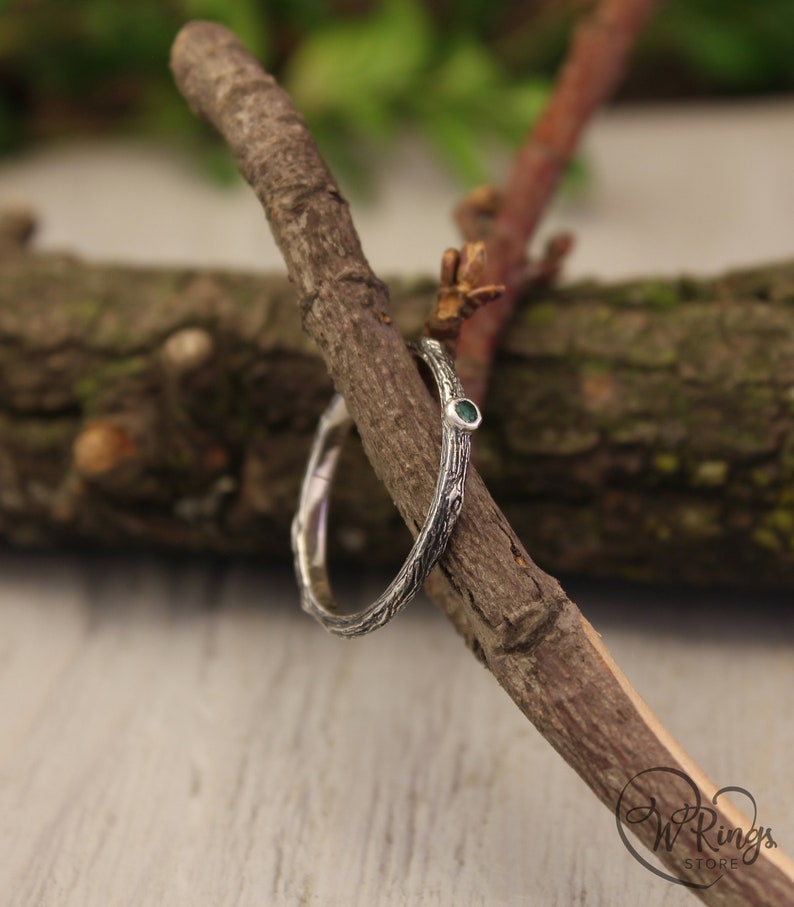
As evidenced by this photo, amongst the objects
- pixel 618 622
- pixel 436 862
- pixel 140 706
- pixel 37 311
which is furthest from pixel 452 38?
pixel 436 862

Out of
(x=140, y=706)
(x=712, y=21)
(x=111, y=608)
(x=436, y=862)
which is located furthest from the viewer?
(x=712, y=21)

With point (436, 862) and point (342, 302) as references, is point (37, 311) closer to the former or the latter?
point (342, 302)

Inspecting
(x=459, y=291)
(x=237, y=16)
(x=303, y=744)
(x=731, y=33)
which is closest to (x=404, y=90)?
(x=237, y=16)

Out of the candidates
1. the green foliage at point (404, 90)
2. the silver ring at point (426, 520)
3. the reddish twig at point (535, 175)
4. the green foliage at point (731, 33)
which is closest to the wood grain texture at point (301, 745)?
the silver ring at point (426, 520)

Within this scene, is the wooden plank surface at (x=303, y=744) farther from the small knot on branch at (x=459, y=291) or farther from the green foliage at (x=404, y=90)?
the green foliage at (x=404, y=90)

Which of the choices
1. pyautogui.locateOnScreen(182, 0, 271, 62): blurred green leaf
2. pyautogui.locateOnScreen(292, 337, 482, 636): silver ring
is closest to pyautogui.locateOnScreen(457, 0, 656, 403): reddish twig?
pyautogui.locateOnScreen(292, 337, 482, 636): silver ring

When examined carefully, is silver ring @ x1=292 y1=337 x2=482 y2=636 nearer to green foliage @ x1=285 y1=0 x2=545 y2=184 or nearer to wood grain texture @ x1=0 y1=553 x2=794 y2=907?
wood grain texture @ x1=0 y1=553 x2=794 y2=907
